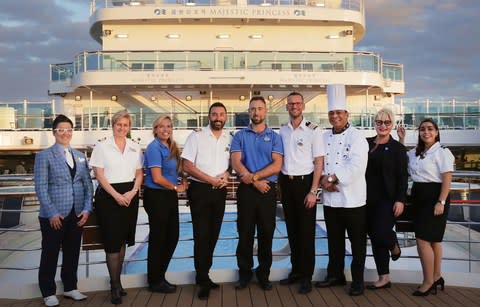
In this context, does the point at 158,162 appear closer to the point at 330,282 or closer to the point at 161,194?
the point at 161,194

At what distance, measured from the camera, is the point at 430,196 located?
4883 mm

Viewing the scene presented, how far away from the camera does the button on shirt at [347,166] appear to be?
15.9 ft

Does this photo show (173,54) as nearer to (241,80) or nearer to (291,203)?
(241,80)

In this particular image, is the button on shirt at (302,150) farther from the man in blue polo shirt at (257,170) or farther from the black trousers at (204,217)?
the black trousers at (204,217)

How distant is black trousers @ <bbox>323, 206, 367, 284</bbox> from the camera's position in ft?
16.4

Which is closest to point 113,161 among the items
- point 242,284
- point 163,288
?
point 163,288

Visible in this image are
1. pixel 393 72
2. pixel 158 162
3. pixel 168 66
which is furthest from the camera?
pixel 393 72

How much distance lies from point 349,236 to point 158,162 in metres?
2.01

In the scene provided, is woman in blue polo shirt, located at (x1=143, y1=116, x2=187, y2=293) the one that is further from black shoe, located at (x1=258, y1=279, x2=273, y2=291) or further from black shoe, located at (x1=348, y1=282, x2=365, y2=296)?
black shoe, located at (x1=348, y1=282, x2=365, y2=296)

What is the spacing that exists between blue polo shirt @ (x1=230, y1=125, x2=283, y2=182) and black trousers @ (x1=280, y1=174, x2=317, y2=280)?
0.21 metres

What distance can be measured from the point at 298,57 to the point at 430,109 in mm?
5576

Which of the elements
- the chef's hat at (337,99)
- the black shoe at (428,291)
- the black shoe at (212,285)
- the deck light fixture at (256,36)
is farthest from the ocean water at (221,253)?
the deck light fixture at (256,36)

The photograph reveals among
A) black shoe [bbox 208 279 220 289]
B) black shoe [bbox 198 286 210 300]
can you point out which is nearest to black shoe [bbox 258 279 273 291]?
black shoe [bbox 208 279 220 289]

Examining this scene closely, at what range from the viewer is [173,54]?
59.7 ft
